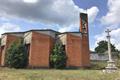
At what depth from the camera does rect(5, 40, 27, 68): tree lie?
38.6 m

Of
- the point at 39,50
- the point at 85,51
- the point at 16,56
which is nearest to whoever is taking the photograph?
the point at 16,56

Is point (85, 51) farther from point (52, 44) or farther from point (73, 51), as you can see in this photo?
point (52, 44)

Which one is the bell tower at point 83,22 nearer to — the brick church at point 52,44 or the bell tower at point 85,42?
the bell tower at point 85,42

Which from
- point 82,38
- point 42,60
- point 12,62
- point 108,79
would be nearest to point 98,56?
point 82,38

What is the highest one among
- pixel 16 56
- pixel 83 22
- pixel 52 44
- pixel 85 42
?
pixel 83 22

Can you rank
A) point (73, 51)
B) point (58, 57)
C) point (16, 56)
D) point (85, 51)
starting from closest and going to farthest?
point (16, 56) → point (58, 57) → point (73, 51) → point (85, 51)

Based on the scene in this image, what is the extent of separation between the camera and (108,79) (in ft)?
52.6

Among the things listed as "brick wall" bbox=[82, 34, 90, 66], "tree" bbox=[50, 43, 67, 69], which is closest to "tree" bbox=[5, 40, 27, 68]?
"tree" bbox=[50, 43, 67, 69]

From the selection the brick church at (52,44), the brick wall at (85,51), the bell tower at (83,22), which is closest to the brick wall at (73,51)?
the brick church at (52,44)

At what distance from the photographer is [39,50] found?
133 feet

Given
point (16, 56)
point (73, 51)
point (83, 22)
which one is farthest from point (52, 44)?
point (83, 22)

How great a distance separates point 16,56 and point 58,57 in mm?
7368

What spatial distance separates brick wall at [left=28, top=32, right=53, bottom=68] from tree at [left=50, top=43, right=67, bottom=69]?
3.21 feet

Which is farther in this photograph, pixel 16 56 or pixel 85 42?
pixel 85 42
